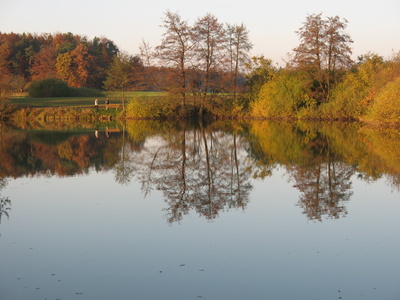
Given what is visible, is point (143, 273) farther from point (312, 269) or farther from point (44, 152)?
point (44, 152)

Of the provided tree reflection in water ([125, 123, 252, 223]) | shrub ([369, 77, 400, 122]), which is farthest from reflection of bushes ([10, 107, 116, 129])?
shrub ([369, 77, 400, 122])

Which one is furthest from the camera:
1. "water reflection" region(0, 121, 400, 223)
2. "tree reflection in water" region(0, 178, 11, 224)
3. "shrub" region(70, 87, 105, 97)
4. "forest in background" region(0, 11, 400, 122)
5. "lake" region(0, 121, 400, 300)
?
"shrub" region(70, 87, 105, 97)

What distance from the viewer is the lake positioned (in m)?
6.35

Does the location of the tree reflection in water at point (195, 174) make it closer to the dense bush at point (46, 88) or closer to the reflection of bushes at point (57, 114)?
the reflection of bushes at point (57, 114)

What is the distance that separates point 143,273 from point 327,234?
139 inches

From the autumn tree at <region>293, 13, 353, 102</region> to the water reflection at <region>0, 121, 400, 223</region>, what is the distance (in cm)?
1656

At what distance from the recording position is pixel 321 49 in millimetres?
41625

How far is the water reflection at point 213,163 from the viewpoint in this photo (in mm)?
11369

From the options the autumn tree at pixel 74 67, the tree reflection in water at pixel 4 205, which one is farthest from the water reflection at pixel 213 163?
the autumn tree at pixel 74 67

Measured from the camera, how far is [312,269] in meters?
6.85

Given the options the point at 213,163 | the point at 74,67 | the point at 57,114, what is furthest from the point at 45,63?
the point at 213,163

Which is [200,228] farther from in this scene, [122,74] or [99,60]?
[99,60]

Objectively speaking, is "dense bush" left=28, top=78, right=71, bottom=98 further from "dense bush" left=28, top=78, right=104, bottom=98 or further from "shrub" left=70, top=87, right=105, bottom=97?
"shrub" left=70, top=87, right=105, bottom=97

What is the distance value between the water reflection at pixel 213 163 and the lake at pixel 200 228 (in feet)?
0.25
